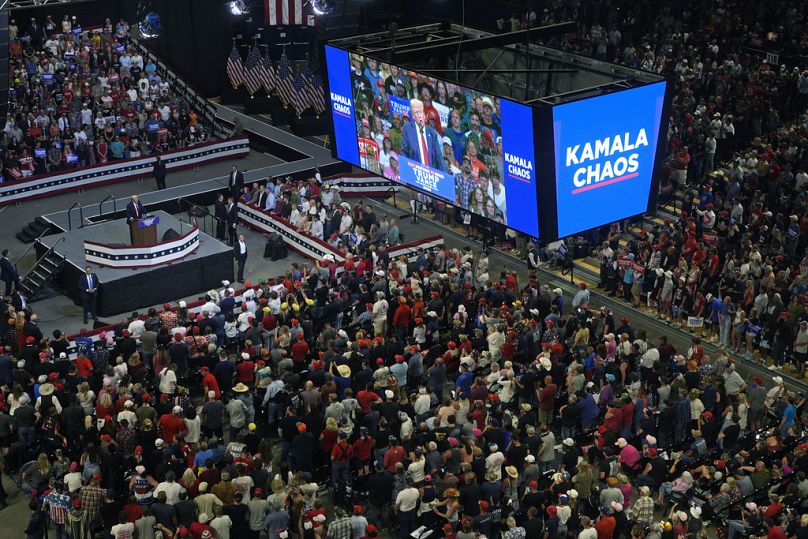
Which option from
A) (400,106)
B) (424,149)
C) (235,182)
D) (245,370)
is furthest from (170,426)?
(235,182)

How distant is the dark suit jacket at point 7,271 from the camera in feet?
99.0

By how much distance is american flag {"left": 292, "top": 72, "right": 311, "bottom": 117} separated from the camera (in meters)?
43.8

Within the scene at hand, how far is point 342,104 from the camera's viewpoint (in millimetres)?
31625

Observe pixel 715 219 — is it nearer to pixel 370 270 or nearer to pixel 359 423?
pixel 370 270

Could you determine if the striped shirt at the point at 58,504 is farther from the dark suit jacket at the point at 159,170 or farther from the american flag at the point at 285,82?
the american flag at the point at 285,82

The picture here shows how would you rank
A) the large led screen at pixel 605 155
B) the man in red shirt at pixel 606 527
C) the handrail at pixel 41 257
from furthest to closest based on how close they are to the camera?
1. the handrail at pixel 41 257
2. the large led screen at pixel 605 155
3. the man in red shirt at pixel 606 527

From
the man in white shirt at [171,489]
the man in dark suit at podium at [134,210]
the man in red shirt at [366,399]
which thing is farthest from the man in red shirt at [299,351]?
the man in dark suit at podium at [134,210]

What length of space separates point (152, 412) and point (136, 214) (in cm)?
996

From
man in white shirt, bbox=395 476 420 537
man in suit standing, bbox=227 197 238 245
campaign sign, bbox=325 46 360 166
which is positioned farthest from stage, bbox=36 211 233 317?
man in white shirt, bbox=395 476 420 537

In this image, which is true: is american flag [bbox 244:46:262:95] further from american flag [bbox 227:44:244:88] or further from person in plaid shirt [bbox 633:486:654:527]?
person in plaid shirt [bbox 633:486:654:527]

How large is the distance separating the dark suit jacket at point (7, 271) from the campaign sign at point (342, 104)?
29.1 feet

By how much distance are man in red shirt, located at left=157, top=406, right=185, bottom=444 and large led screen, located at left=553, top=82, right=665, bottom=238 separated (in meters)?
9.68

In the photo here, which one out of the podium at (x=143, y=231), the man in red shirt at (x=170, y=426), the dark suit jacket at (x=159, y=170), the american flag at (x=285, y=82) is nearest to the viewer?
the man in red shirt at (x=170, y=426)

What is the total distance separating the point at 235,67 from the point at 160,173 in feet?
29.1
